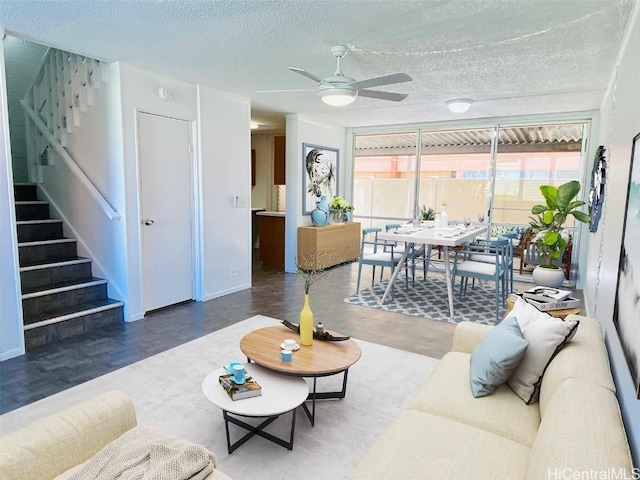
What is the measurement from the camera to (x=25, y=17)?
2.78 meters

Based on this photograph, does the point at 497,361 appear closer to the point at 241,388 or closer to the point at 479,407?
the point at 479,407

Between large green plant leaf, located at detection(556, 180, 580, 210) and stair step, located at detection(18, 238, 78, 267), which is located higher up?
large green plant leaf, located at detection(556, 180, 580, 210)

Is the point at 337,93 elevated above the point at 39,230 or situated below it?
above

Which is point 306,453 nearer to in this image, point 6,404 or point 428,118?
point 6,404

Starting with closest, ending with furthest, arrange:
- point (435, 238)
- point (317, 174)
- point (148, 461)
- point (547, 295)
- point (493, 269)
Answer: point (148, 461) < point (547, 295) < point (435, 238) < point (493, 269) < point (317, 174)

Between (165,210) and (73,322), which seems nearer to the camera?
(73,322)

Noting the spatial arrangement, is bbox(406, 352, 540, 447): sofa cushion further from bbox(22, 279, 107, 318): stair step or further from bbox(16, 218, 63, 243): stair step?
bbox(16, 218, 63, 243): stair step

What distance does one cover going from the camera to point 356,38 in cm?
304

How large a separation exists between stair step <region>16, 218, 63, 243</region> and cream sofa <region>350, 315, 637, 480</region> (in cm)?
436

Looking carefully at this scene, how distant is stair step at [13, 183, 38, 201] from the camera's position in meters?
4.64

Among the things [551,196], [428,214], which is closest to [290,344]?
[551,196]

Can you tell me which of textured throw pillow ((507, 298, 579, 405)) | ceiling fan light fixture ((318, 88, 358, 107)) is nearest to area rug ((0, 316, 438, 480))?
textured throw pillow ((507, 298, 579, 405))

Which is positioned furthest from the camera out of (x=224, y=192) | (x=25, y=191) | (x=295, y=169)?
(x=295, y=169)

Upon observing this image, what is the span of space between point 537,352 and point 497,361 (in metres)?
0.23
